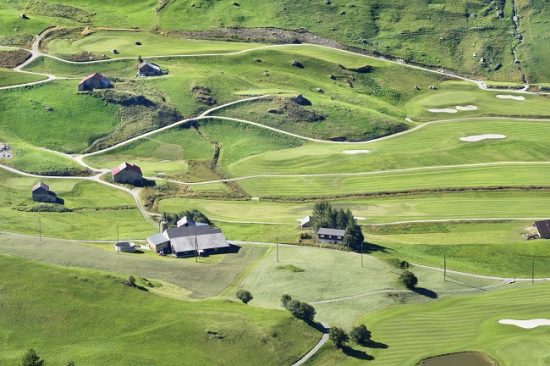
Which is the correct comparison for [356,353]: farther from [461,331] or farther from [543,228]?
[543,228]

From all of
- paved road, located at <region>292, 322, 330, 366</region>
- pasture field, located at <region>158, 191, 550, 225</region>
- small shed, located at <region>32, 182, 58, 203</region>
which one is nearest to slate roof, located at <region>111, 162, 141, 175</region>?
pasture field, located at <region>158, 191, 550, 225</region>

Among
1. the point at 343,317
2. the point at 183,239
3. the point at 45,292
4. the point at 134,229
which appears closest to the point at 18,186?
the point at 134,229

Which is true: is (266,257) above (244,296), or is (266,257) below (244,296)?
above

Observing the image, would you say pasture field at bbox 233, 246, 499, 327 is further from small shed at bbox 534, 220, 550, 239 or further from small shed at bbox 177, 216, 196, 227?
small shed at bbox 534, 220, 550, 239

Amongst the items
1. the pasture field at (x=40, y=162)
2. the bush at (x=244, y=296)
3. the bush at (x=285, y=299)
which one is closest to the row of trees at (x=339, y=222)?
the bush at (x=285, y=299)

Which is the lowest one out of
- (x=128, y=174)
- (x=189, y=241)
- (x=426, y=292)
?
(x=426, y=292)

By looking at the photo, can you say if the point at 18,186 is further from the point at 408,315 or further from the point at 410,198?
the point at 408,315

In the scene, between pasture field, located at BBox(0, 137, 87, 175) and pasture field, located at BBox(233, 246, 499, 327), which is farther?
pasture field, located at BBox(0, 137, 87, 175)

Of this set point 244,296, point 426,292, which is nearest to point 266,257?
point 244,296
